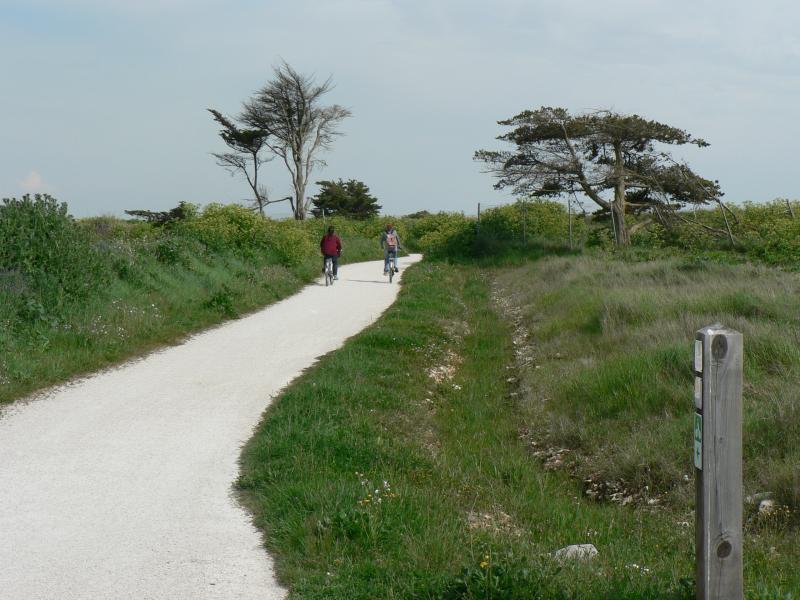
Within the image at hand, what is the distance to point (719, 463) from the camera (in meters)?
3.77

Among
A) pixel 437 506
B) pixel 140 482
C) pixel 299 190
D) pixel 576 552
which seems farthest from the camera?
pixel 299 190

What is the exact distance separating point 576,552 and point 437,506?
1.12 metres

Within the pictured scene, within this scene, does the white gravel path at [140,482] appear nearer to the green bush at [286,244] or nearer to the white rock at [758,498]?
the white rock at [758,498]

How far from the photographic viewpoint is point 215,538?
518 cm

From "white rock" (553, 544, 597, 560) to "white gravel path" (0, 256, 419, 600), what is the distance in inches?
65.9

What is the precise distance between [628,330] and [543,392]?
7.07 ft

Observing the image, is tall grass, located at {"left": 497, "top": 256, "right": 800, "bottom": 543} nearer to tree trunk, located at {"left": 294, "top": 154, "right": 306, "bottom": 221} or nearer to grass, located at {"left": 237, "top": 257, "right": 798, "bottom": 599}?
grass, located at {"left": 237, "top": 257, "right": 798, "bottom": 599}

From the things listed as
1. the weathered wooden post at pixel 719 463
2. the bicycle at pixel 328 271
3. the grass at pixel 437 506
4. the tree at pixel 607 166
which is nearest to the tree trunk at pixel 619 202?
the tree at pixel 607 166

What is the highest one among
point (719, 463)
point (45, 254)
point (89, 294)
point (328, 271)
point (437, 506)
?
point (45, 254)

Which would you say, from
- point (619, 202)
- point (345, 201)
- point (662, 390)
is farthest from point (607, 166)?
point (345, 201)

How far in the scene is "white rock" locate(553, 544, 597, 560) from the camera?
4703mm

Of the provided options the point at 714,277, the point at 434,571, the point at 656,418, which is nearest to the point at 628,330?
the point at 656,418

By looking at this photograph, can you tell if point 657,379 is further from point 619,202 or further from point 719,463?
point 619,202

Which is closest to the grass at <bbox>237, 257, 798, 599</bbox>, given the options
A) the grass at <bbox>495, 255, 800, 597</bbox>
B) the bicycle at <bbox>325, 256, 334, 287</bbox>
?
the grass at <bbox>495, 255, 800, 597</bbox>
